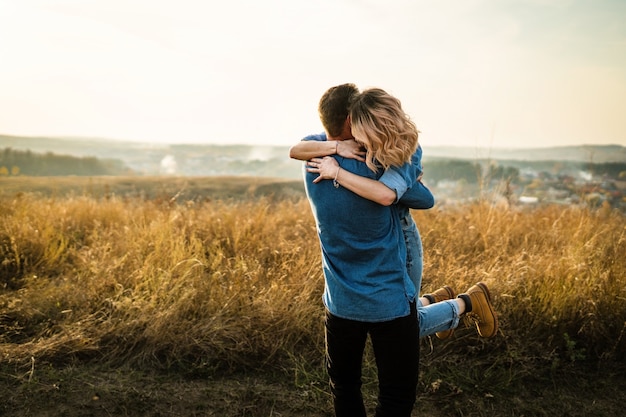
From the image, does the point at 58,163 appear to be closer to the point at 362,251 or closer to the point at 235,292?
the point at 235,292

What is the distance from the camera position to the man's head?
1.94 meters

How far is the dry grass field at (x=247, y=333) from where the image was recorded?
310cm

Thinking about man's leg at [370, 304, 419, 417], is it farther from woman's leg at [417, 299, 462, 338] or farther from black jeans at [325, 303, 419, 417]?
woman's leg at [417, 299, 462, 338]

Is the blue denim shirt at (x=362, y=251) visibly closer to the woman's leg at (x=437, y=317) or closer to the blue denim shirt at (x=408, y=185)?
the blue denim shirt at (x=408, y=185)

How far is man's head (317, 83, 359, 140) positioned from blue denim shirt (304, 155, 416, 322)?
0.43ft

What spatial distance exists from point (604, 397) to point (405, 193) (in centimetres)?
244

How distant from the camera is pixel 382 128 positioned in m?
1.82

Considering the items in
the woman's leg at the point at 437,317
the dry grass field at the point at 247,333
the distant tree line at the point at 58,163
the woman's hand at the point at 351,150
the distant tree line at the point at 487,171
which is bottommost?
the dry grass field at the point at 247,333

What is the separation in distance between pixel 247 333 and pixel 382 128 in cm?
220

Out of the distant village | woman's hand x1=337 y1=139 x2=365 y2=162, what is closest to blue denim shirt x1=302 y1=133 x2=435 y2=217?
woman's hand x1=337 y1=139 x2=365 y2=162

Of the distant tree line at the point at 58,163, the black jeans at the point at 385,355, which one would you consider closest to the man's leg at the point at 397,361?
the black jeans at the point at 385,355

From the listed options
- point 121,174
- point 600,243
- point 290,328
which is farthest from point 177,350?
point 121,174

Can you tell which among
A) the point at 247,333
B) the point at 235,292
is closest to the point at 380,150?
the point at 247,333

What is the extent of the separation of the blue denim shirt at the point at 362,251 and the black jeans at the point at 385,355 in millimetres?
72
